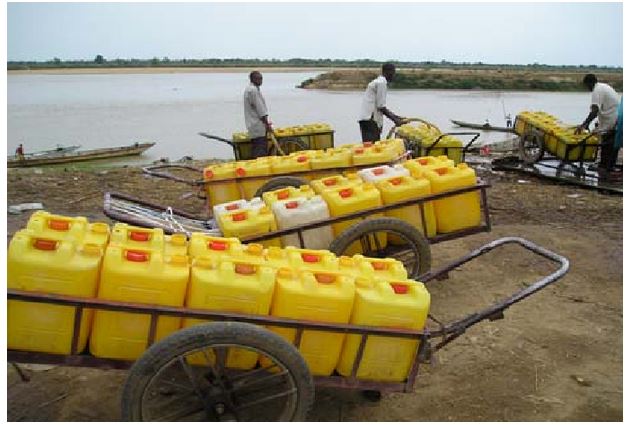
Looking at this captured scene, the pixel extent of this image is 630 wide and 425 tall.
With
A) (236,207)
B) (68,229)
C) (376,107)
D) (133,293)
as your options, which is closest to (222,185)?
(236,207)

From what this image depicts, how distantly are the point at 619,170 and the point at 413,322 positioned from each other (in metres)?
8.31

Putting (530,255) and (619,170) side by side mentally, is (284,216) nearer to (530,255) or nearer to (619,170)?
(530,255)

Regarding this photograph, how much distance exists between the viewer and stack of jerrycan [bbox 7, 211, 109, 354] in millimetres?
2598

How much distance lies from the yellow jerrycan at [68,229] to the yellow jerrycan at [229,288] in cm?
54

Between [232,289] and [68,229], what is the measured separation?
106cm

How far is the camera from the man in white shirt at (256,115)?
324 inches

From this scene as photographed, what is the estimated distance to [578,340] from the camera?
4.17 meters

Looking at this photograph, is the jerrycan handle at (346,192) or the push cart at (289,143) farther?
the push cart at (289,143)

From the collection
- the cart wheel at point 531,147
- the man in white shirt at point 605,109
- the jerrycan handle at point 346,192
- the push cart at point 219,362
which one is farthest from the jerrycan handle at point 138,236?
the cart wheel at point 531,147

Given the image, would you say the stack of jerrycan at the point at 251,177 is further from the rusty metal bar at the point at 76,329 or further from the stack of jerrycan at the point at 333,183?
the rusty metal bar at the point at 76,329

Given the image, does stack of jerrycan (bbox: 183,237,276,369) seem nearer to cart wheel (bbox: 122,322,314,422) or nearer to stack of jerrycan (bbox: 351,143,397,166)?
cart wheel (bbox: 122,322,314,422)

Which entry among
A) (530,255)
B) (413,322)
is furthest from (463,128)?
(413,322)

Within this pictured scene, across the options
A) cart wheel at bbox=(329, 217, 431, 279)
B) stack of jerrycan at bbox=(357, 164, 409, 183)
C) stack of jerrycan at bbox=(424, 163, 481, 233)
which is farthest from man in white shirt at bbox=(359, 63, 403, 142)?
cart wheel at bbox=(329, 217, 431, 279)

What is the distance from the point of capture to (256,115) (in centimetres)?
845
